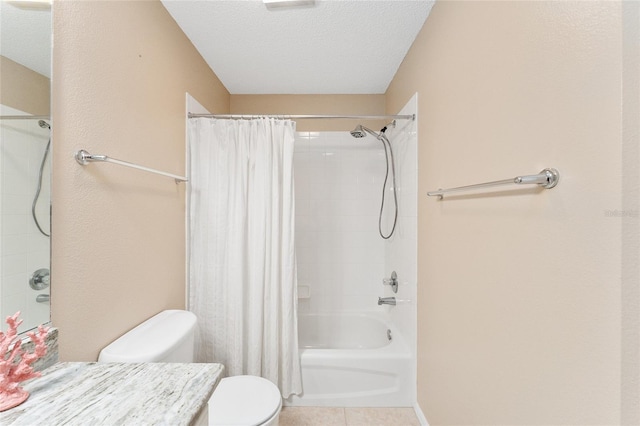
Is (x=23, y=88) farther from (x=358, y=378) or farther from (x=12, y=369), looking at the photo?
(x=358, y=378)

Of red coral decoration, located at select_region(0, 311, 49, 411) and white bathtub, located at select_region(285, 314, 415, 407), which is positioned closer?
red coral decoration, located at select_region(0, 311, 49, 411)

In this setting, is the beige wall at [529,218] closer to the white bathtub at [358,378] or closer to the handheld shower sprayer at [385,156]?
the white bathtub at [358,378]

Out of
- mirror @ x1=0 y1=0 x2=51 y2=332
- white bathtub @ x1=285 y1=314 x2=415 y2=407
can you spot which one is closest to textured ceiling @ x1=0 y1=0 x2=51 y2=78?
mirror @ x1=0 y1=0 x2=51 y2=332

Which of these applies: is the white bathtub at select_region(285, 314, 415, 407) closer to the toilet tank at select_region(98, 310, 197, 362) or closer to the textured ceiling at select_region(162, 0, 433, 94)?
the toilet tank at select_region(98, 310, 197, 362)

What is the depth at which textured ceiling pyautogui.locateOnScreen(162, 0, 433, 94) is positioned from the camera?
1.55 m

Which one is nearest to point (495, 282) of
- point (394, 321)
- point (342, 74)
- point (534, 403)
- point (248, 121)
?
point (534, 403)

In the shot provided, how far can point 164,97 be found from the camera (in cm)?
154

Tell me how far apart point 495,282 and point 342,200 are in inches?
71.6

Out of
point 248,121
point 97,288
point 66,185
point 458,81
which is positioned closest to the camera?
point 66,185

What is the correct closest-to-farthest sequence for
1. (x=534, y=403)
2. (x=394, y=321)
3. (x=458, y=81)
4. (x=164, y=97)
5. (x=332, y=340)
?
1. (x=534, y=403)
2. (x=458, y=81)
3. (x=164, y=97)
4. (x=394, y=321)
5. (x=332, y=340)

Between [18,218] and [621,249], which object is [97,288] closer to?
[18,218]

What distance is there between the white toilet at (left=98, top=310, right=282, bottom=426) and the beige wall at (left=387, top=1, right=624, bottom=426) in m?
0.90

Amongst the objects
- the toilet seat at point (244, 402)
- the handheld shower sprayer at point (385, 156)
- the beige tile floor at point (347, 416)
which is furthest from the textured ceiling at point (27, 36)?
the beige tile floor at point (347, 416)

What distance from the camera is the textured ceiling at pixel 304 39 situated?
61.1 inches
